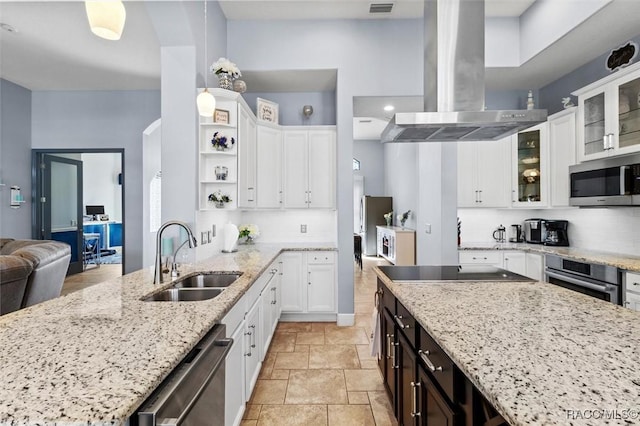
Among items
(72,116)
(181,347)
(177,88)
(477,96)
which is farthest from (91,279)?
(477,96)

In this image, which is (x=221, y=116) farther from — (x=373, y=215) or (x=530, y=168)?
(x=373, y=215)

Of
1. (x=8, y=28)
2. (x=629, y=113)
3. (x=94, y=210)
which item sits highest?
(x=8, y=28)

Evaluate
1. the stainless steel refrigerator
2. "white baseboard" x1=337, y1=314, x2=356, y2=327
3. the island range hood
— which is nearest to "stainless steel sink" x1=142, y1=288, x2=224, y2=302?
the island range hood

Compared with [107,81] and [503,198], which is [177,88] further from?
[503,198]

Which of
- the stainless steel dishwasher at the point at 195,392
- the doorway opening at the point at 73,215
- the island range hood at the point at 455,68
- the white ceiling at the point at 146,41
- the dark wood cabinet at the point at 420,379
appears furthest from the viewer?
the doorway opening at the point at 73,215

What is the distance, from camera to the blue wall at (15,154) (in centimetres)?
484

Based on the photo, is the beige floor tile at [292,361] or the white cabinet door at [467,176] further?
the white cabinet door at [467,176]

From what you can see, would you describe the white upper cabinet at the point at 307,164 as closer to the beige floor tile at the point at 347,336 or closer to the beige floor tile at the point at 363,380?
the beige floor tile at the point at 347,336

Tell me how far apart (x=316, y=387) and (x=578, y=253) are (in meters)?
2.94

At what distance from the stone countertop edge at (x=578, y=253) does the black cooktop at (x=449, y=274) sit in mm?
1231

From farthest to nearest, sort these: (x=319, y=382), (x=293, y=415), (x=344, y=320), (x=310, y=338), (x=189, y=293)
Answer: (x=344, y=320) < (x=310, y=338) < (x=319, y=382) < (x=293, y=415) < (x=189, y=293)

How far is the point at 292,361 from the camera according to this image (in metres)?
2.95

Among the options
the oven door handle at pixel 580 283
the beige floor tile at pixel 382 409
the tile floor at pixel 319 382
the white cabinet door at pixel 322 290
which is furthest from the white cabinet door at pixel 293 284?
the oven door handle at pixel 580 283

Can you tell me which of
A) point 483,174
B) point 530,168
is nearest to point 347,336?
point 483,174
